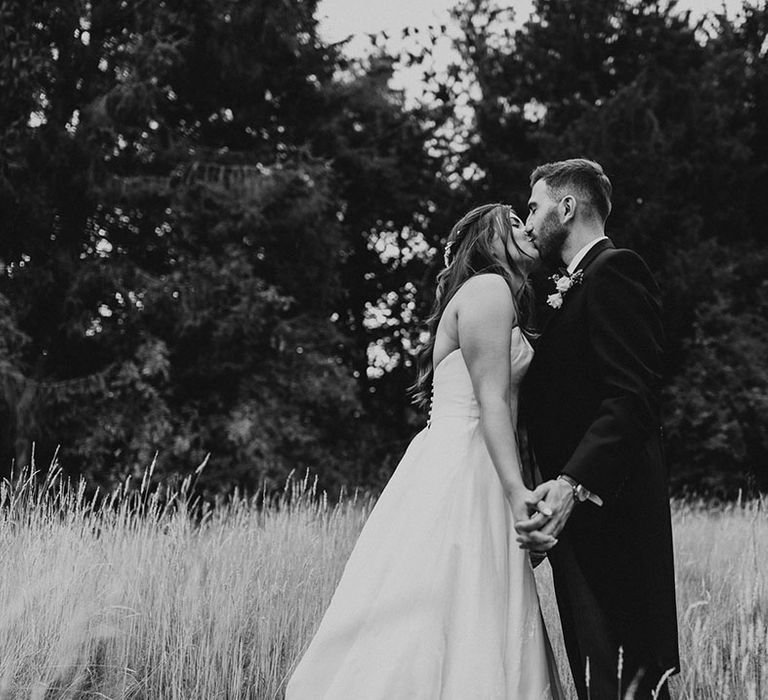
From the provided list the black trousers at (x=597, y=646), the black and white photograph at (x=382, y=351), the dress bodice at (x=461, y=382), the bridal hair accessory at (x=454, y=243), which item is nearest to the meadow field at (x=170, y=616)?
the black and white photograph at (x=382, y=351)

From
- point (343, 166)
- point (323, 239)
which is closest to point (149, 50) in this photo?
point (323, 239)

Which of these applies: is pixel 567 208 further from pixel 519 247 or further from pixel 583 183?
pixel 519 247

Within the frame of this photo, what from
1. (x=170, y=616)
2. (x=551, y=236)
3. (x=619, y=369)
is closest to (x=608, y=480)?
(x=619, y=369)

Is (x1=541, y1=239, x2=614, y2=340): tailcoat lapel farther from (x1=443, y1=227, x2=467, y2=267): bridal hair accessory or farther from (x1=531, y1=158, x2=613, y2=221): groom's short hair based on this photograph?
(x1=443, y1=227, x2=467, y2=267): bridal hair accessory

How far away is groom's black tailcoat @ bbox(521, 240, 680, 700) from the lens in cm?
252

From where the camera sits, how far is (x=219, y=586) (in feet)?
13.8

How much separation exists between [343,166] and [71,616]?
1507 centimetres

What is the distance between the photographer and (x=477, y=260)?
3.06m

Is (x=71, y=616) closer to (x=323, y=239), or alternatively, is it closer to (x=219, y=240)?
(x=219, y=240)

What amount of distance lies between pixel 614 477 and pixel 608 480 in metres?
0.02

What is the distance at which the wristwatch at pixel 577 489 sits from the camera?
2547mm

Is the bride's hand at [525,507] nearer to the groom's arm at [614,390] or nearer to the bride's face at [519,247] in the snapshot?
the groom's arm at [614,390]

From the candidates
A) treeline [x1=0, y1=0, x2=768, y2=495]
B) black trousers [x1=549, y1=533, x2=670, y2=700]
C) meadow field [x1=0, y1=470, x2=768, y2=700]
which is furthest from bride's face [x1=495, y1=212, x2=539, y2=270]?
treeline [x1=0, y1=0, x2=768, y2=495]

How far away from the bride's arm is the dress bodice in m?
0.10
